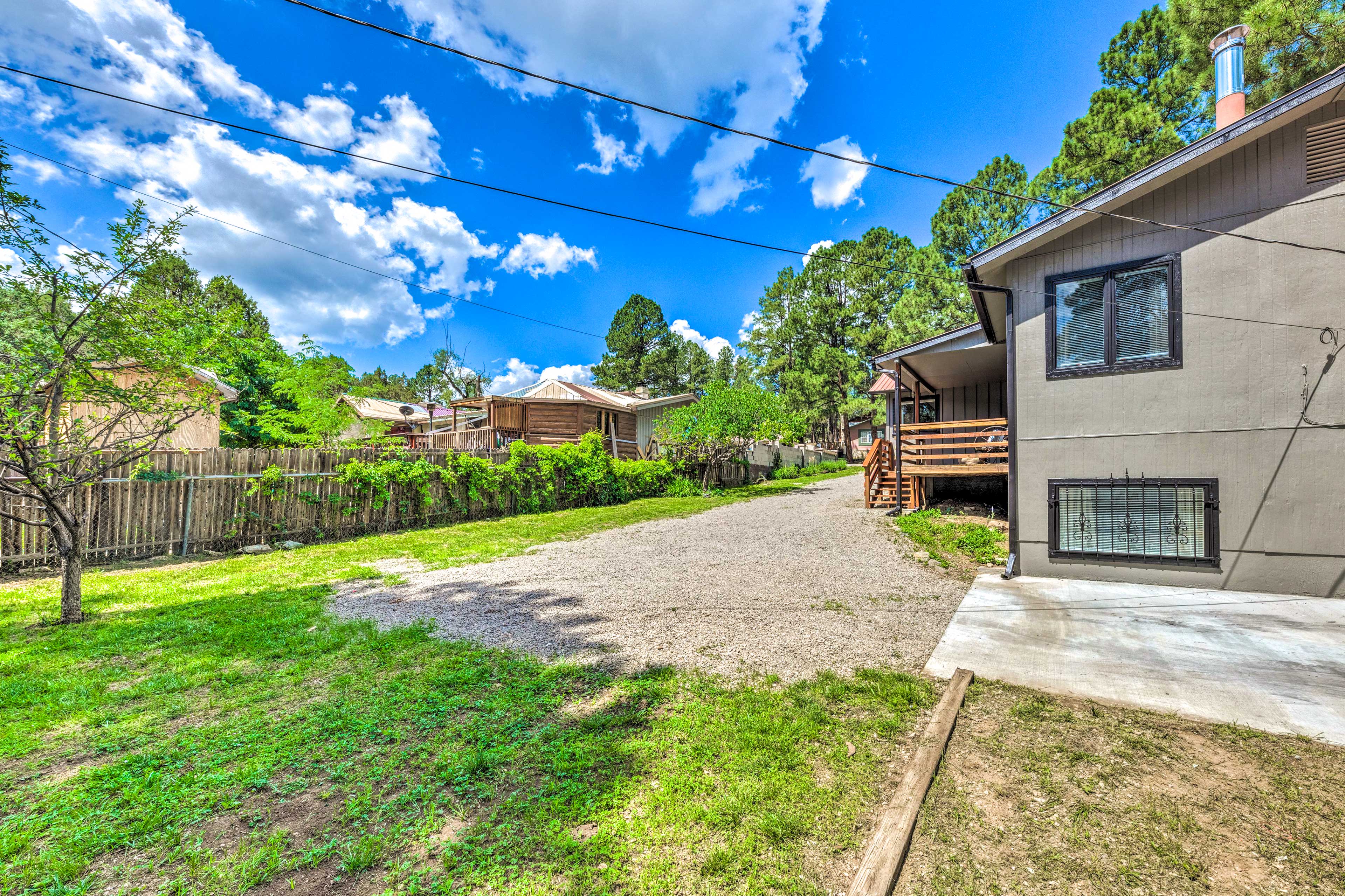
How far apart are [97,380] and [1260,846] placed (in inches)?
337

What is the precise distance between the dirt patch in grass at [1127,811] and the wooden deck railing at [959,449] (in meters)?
7.05

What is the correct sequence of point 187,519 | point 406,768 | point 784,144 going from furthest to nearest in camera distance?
point 187,519 → point 784,144 → point 406,768

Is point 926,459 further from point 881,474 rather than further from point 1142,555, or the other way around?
point 1142,555

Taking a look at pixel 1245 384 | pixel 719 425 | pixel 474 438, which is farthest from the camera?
pixel 474 438

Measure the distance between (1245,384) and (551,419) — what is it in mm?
19802

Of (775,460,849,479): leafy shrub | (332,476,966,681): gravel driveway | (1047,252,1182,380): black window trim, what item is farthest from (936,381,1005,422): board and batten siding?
(775,460,849,479): leafy shrub

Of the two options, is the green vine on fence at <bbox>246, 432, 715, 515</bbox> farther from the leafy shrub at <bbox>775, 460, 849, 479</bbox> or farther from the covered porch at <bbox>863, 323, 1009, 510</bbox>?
the leafy shrub at <bbox>775, 460, 849, 479</bbox>

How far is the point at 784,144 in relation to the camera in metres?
5.35

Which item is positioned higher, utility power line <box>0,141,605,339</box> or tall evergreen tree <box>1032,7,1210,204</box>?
tall evergreen tree <box>1032,7,1210,204</box>

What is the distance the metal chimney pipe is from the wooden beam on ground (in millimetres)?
8182

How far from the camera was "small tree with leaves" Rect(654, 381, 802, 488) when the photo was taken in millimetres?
17438

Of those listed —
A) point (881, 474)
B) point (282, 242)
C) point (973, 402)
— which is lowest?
point (881, 474)

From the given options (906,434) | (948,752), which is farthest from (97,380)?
(906,434)

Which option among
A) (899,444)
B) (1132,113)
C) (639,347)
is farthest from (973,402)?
(639,347)
